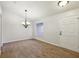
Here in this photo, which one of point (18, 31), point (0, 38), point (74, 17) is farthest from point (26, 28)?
point (74, 17)

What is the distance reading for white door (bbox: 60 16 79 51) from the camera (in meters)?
3.57

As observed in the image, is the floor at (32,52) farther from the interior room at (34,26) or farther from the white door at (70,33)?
the white door at (70,33)

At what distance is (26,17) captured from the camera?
4.04 m

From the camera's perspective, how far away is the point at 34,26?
15.8 ft

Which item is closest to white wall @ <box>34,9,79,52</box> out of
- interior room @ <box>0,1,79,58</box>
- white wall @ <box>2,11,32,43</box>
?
interior room @ <box>0,1,79,58</box>

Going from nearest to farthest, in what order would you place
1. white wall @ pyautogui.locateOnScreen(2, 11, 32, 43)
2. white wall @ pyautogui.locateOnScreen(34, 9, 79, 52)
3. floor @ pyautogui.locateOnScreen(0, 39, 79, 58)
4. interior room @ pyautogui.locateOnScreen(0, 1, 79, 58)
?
floor @ pyautogui.locateOnScreen(0, 39, 79, 58) < interior room @ pyautogui.locateOnScreen(0, 1, 79, 58) < white wall @ pyautogui.locateOnScreen(34, 9, 79, 52) < white wall @ pyautogui.locateOnScreen(2, 11, 32, 43)

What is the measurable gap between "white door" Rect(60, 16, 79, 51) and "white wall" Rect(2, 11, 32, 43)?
187 cm

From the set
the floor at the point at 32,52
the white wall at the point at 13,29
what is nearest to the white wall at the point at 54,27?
the floor at the point at 32,52

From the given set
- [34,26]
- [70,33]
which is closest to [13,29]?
[34,26]

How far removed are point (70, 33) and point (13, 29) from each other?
3244 millimetres

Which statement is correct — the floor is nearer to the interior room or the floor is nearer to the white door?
the interior room

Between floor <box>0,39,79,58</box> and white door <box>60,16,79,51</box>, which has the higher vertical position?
white door <box>60,16,79,51</box>

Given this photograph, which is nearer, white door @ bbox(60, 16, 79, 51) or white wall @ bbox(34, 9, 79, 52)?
white door @ bbox(60, 16, 79, 51)

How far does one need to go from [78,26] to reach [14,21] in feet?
11.6
